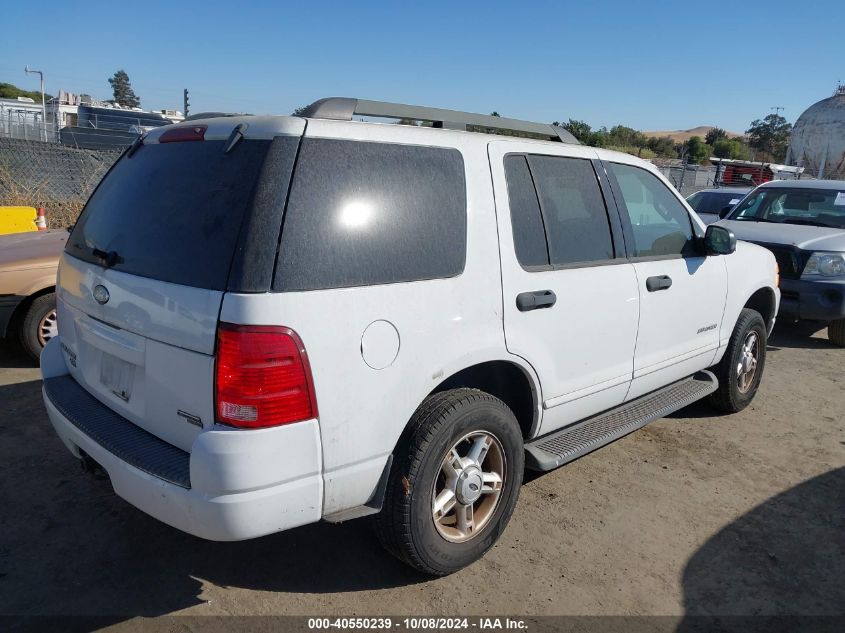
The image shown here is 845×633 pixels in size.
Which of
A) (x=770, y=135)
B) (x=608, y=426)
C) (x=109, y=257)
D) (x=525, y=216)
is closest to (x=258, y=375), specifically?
(x=109, y=257)

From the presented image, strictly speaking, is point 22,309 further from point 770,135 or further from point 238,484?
point 770,135

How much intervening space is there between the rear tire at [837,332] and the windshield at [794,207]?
3.88 ft

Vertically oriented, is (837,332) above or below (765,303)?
below

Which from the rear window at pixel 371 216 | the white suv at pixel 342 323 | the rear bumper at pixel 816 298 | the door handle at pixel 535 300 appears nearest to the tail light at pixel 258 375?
the white suv at pixel 342 323

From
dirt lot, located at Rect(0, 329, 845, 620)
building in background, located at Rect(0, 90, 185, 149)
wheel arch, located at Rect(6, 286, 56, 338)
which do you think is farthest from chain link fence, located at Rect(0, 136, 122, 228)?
dirt lot, located at Rect(0, 329, 845, 620)

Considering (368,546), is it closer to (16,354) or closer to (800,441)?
(800,441)

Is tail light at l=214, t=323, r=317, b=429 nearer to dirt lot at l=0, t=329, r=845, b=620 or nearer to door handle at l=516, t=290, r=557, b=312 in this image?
dirt lot at l=0, t=329, r=845, b=620

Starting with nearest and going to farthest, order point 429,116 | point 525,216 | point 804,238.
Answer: point 429,116
point 525,216
point 804,238

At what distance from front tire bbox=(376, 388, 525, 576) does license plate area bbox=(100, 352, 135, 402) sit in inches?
44.7

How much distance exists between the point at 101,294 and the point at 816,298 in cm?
694

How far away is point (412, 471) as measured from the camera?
2.61 m

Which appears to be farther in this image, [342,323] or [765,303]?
[765,303]

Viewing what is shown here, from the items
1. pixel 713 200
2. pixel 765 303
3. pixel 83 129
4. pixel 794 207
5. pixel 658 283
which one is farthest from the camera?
pixel 83 129

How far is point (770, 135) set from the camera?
288 ft
